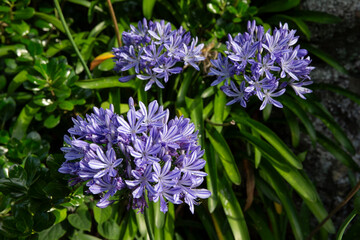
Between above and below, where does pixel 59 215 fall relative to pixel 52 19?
below

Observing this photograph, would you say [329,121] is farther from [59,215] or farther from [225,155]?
[59,215]

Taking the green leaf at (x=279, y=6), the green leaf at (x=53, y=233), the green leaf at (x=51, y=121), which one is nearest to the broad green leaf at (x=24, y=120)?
the green leaf at (x=51, y=121)

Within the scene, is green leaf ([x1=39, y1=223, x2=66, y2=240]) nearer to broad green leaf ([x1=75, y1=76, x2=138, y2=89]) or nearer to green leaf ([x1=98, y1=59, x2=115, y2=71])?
broad green leaf ([x1=75, y1=76, x2=138, y2=89])

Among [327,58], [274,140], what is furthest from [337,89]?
[274,140]

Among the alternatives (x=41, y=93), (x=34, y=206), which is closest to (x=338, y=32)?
(x=41, y=93)

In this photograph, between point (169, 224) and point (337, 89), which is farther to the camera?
point (337, 89)

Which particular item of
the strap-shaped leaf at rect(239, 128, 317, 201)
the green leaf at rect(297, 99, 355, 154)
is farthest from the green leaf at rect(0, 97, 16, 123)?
the green leaf at rect(297, 99, 355, 154)
